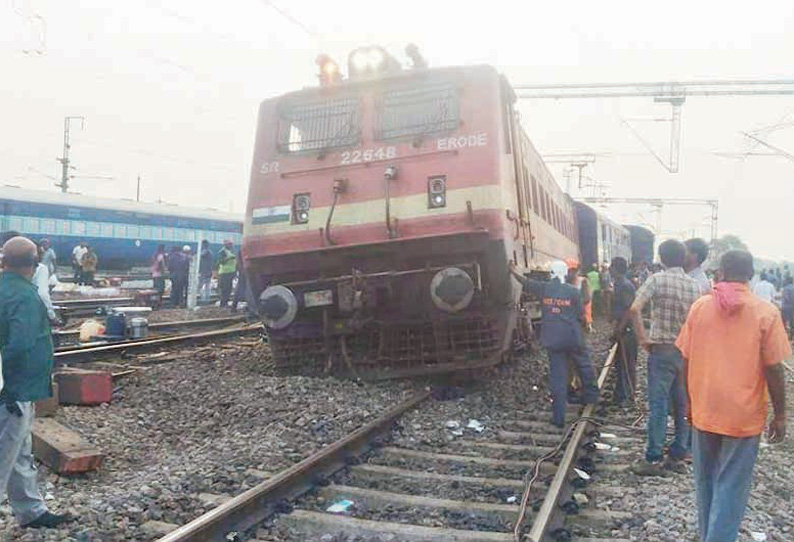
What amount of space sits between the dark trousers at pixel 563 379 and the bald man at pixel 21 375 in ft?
13.6

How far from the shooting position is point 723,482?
3.69 metres

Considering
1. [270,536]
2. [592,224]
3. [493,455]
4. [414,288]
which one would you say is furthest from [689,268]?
[592,224]

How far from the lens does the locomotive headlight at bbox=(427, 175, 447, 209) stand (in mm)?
7398

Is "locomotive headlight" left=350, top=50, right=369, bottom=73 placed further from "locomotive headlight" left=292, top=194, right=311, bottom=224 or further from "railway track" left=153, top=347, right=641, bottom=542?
"railway track" left=153, top=347, right=641, bottom=542

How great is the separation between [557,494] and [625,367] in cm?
376

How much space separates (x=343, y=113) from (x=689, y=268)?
405cm

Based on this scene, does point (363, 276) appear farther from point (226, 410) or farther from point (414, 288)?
point (226, 410)

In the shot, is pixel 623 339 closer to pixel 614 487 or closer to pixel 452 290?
pixel 452 290

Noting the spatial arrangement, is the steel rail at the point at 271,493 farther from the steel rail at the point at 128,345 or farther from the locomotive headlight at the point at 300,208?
the steel rail at the point at 128,345

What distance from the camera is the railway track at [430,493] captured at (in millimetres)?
4035

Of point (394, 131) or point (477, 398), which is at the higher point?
point (394, 131)

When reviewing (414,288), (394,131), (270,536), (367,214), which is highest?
(394,131)

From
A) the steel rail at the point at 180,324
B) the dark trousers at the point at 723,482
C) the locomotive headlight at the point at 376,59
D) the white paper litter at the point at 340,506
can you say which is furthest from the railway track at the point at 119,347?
the dark trousers at the point at 723,482

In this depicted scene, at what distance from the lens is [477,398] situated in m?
7.56
